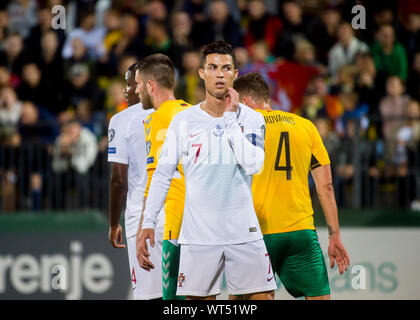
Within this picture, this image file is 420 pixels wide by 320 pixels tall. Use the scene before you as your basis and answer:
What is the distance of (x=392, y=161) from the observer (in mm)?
10453

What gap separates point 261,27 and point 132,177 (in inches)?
235

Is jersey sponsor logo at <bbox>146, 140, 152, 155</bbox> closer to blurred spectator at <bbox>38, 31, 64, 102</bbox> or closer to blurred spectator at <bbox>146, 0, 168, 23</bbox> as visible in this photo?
blurred spectator at <bbox>38, 31, 64, 102</bbox>

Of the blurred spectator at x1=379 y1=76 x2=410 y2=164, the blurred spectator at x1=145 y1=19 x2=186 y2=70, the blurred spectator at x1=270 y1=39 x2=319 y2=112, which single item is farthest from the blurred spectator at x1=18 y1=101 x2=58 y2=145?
the blurred spectator at x1=379 y1=76 x2=410 y2=164

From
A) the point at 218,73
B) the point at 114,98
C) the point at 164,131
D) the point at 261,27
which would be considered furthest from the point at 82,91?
the point at 218,73

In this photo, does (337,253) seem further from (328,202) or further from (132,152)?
(132,152)

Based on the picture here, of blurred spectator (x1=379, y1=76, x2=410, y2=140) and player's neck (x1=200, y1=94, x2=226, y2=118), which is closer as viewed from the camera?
player's neck (x1=200, y1=94, x2=226, y2=118)

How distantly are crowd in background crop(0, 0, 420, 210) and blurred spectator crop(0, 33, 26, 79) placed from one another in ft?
0.07

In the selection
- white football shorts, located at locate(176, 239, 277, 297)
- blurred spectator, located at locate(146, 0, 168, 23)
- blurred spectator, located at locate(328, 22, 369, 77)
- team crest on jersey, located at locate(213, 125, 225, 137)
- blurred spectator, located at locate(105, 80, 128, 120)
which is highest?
blurred spectator, located at locate(146, 0, 168, 23)

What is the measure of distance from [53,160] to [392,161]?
15.2 ft

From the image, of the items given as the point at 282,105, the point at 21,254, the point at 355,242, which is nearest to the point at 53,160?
the point at 21,254

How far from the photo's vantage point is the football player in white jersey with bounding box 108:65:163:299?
7.02m

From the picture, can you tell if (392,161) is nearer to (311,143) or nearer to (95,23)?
(311,143)

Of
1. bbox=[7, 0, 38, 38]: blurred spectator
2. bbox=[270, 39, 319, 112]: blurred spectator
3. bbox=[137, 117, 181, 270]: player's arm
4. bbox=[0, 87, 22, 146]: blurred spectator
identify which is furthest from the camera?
bbox=[7, 0, 38, 38]: blurred spectator

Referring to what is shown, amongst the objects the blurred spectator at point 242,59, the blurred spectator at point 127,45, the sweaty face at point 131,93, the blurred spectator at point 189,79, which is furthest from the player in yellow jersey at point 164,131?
the blurred spectator at point 127,45
